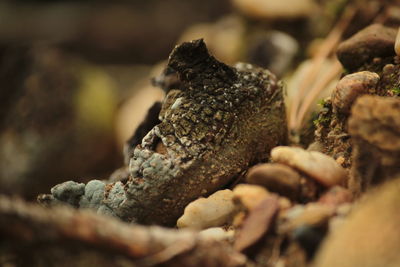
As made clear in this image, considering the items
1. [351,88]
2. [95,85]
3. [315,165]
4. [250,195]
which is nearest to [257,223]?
[250,195]

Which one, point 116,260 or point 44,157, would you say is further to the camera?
point 44,157

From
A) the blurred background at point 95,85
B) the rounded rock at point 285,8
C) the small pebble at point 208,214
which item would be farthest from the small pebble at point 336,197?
the rounded rock at point 285,8

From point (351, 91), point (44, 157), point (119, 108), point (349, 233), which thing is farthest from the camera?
point (119, 108)

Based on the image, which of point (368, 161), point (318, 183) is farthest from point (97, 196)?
point (368, 161)

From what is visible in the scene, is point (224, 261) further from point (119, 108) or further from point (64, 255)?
point (119, 108)

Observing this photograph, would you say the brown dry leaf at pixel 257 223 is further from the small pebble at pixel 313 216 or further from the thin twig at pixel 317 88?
the thin twig at pixel 317 88

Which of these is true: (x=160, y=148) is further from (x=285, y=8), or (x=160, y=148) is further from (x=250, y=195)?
(x=285, y=8)

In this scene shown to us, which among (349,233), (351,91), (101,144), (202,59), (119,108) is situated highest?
(119,108)
